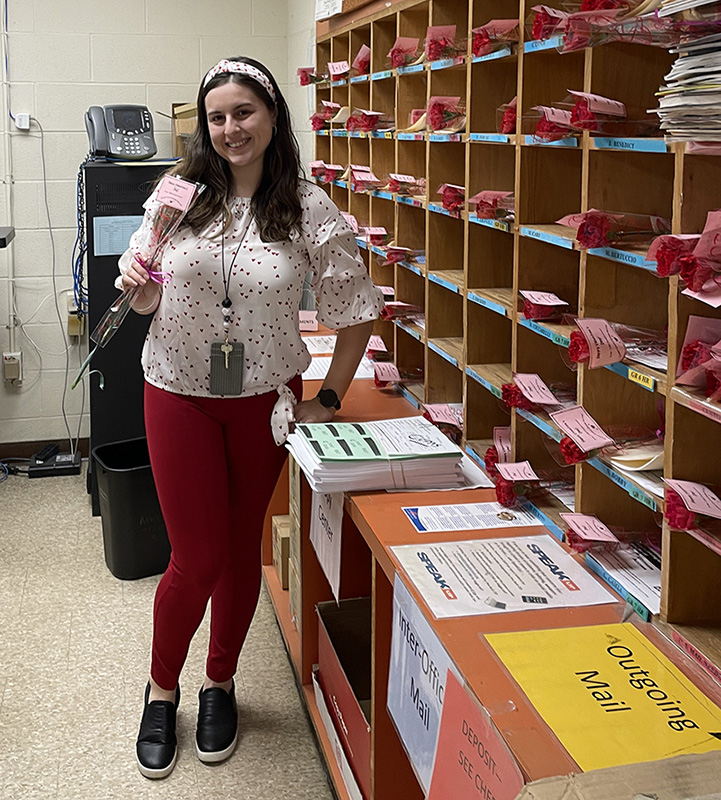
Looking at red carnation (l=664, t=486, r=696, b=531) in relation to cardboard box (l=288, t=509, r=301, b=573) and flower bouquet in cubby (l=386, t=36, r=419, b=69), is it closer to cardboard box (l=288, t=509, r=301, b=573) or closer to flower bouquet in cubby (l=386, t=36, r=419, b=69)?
cardboard box (l=288, t=509, r=301, b=573)

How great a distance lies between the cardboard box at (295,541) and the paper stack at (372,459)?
0.50 meters

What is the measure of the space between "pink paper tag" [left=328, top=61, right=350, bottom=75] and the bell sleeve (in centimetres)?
117

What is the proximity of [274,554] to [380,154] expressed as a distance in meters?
1.32

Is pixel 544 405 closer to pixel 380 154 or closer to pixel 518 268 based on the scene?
pixel 518 268

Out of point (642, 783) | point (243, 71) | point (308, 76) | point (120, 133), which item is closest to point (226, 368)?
point (243, 71)

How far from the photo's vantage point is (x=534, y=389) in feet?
6.31

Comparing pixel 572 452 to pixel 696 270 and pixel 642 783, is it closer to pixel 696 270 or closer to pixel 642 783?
pixel 696 270

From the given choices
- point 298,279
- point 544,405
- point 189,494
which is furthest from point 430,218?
point 189,494

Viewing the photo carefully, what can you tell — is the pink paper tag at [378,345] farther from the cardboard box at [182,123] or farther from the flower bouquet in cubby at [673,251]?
the flower bouquet in cubby at [673,251]

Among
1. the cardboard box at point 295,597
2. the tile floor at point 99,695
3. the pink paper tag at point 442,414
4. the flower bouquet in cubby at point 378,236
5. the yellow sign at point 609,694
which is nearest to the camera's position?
the yellow sign at point 609,694

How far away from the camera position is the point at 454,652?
4.68 ft

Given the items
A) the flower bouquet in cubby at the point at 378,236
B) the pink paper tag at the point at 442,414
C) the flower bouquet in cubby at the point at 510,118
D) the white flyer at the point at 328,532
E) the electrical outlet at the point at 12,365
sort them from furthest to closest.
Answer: the electrical outlet at the point at 12,365
the flower bouquet in cubby at the point at 378,236
the pink paper tag at the point at 442,414
the white flyer at the point at 328,532
the flower bouquet in cubby at the point at 510,118

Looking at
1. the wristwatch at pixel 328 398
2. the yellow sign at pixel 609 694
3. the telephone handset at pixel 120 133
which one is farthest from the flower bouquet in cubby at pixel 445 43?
the telephone handset at pixel 120 133

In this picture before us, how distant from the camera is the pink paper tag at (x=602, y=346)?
5.06ft
